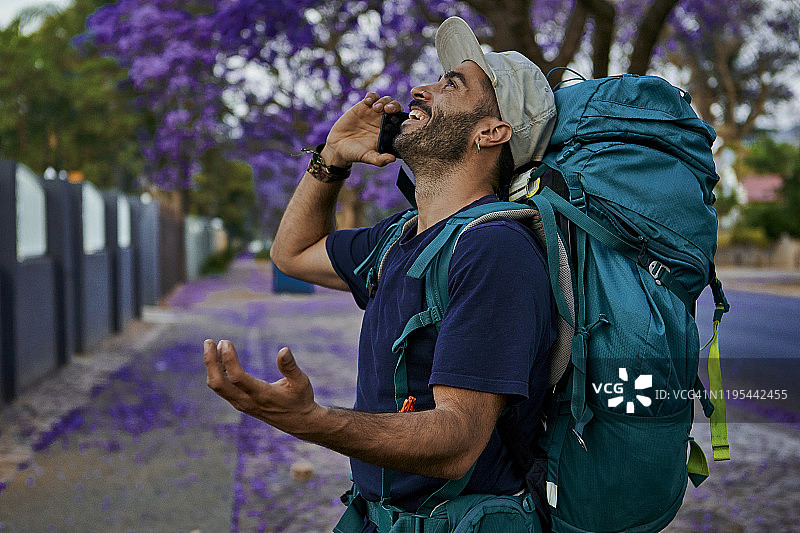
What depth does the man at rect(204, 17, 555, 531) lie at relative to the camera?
1592 mm

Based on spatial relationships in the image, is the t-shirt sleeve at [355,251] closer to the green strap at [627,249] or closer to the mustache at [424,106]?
the mustache at [424,106]

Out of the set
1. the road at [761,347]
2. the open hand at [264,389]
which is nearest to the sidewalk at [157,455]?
the open hand at [264,389]

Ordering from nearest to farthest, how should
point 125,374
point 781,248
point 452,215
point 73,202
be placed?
point 452,215 < point 125,374 < point 73,202 < point 781,248

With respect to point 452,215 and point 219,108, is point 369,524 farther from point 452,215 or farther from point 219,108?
point 219,108

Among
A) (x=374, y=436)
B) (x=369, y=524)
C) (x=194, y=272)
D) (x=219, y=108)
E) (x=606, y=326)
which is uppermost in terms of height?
(x=219, y=108)

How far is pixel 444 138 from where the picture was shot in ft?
7.21

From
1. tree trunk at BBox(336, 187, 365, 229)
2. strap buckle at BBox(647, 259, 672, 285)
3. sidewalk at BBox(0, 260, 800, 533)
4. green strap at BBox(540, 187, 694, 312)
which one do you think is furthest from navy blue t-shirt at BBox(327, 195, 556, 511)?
tree trunk at BBox(336, 187, 365, 229)

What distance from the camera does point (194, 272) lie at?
31.0 meters

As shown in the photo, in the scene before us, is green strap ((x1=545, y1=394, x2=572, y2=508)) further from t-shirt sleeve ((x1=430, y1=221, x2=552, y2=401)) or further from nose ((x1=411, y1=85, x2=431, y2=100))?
nose ((x1=411, y1=85, x2=431, y2=100))

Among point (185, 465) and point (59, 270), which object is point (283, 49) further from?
point (185, 465)

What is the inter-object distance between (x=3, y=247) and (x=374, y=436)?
7.23 meters

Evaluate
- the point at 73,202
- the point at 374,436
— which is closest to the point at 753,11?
the point at 73,202
